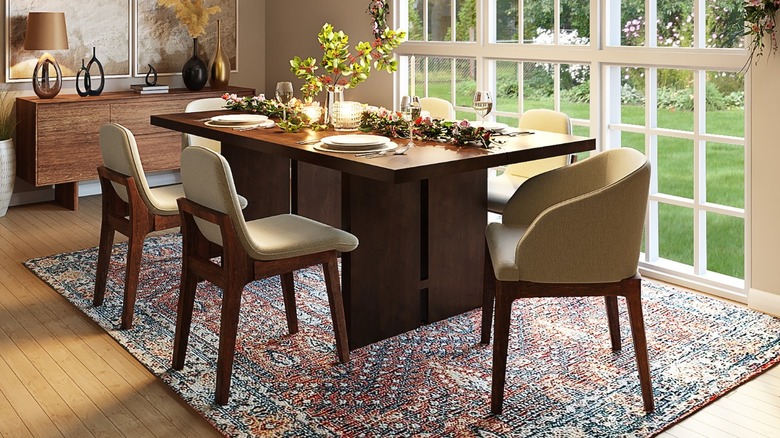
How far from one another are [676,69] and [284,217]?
7.12ft

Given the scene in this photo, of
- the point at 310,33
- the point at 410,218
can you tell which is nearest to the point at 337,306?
the point at 410,218

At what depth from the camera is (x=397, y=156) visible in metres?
3.28

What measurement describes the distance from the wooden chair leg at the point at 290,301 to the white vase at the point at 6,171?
305 centimetres

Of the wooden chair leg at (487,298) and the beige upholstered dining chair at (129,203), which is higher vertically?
the beige upholstered dining chair at (129,203)

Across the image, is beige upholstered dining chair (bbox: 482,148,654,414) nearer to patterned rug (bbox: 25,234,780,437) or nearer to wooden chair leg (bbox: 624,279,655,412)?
wooden chair leg (bbox: 624,279,655,412)

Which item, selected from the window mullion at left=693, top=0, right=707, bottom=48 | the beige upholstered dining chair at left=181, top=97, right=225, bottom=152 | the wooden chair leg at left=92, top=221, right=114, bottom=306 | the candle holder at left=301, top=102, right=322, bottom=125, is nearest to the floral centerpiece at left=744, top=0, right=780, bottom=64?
the window mullion at left=693, top=0, right=707, bottom=48

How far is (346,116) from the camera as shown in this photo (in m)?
3.98

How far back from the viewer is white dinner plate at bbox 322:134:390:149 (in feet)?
11.0

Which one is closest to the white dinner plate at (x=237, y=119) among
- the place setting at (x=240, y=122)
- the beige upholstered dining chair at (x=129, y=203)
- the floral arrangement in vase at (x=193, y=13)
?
the place setting at (x=240, y=122)

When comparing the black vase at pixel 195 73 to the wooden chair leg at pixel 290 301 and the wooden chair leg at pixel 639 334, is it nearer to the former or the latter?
the wooden chair leg at pixel 290 301

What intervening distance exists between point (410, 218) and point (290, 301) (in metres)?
0.62

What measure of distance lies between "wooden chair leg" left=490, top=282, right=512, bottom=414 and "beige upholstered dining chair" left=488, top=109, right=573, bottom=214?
1.33 m

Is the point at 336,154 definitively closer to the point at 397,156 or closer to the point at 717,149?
the point at 397,156

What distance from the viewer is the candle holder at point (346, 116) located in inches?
157
